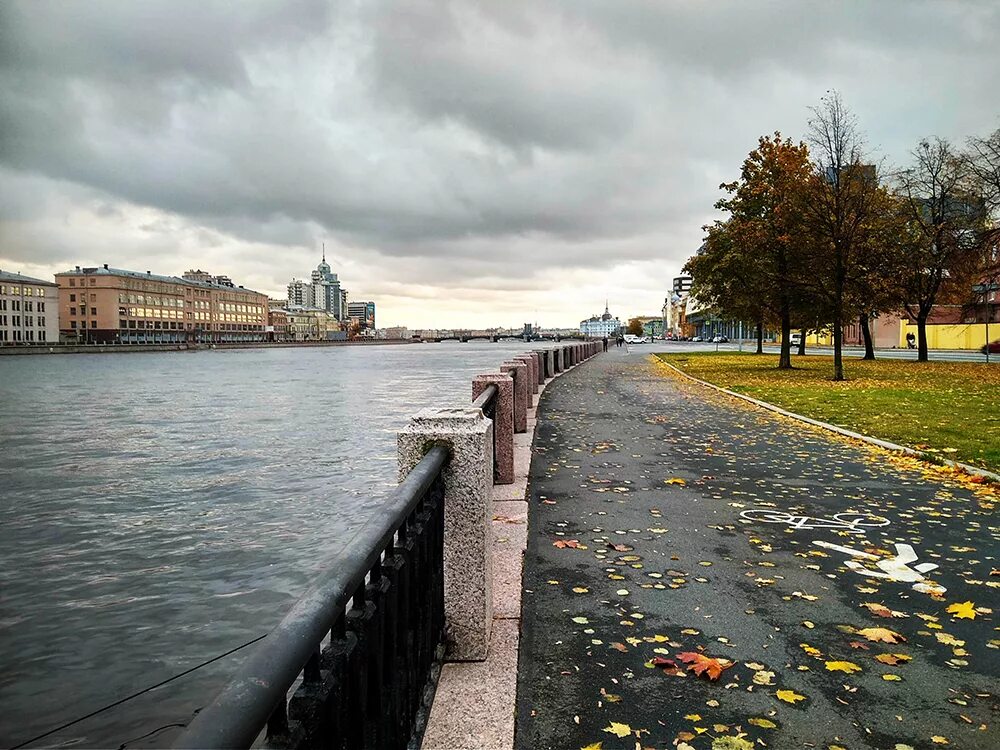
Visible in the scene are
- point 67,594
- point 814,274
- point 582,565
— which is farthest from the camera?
point 814,274

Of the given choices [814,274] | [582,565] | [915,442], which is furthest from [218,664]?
[814,274]

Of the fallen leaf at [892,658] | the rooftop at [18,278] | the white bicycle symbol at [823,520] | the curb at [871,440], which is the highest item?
the rooftop at [18,278]

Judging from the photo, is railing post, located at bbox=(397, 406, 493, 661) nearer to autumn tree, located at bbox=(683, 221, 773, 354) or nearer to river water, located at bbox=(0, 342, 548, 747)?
river water, located at bbox=(0, 342, 548, 747)

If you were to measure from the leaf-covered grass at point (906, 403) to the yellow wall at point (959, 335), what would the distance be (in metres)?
46.4

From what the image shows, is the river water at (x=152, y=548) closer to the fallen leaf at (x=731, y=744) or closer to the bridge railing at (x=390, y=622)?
the bridge railing at (x=390, y=622)

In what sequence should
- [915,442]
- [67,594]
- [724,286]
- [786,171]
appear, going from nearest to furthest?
[67,594], [915,442], [786,171], [724,286]

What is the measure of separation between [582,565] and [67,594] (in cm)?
809

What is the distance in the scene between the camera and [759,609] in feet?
16.3

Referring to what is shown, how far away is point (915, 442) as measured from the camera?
473 inches

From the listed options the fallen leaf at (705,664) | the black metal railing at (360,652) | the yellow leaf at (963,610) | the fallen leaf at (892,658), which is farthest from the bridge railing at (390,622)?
the yellow leaf at (963,610)

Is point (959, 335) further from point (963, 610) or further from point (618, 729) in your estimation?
point (618, 729)

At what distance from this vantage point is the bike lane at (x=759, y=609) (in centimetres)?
353

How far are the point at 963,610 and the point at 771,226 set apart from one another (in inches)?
1226

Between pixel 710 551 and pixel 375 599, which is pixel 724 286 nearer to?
pixel 710 551
